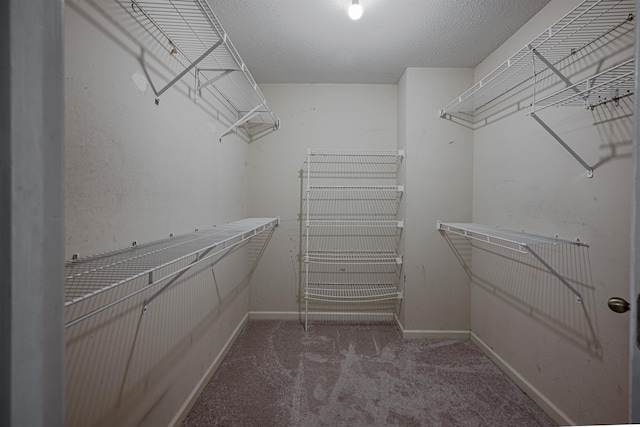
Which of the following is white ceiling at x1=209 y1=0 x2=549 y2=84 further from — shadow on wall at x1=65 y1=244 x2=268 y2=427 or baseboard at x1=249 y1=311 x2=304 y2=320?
baseboard at x1=249 y1=311 x2=304 y2=320

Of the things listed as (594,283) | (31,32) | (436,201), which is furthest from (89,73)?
(436,201)

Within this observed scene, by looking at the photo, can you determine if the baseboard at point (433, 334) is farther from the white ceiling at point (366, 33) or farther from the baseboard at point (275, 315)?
the white ceiling at point (366, 33)

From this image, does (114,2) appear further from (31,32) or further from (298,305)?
(298,305)

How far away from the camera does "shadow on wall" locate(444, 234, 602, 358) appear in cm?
136

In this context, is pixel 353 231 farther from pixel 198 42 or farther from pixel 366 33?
pixel 198 42

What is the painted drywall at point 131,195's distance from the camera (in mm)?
868

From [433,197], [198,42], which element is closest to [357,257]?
[433,197]

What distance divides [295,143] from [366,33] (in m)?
1.09

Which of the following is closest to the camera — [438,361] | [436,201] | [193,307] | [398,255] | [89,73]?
[89,73]

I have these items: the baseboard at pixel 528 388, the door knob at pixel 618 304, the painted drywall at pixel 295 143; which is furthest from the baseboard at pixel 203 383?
the baseboard at pixel 528 388

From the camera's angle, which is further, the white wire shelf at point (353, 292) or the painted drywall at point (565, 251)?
the white wire shelf at point (353, 292)

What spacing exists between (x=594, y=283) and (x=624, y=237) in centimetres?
25

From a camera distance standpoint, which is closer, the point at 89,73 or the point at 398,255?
the point at 89,73

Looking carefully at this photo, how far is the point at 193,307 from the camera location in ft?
5.35
